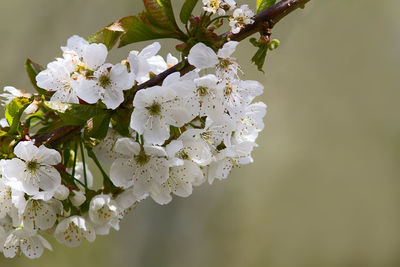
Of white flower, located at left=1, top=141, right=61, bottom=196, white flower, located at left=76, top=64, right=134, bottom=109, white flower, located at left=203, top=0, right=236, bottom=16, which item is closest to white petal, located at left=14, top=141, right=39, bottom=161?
white flower, located at left=1, top=141, right=61, bottom=196


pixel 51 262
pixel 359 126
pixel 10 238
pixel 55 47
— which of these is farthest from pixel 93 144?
pixel 359 126

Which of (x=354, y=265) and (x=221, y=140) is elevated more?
(x=221, y=140)

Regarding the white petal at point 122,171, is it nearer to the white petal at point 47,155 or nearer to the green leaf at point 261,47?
the white petal at point 47,155

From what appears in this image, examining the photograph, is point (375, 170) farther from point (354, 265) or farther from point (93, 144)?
point (93, 144)

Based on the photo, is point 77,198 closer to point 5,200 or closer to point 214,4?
point 5,200

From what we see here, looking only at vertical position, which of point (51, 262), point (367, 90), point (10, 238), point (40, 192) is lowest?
point (51, 262)

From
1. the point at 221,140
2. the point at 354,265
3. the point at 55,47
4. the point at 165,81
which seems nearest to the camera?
the point at 165,81

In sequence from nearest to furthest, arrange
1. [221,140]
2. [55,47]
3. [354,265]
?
[221,140], [55,47], [354,265]

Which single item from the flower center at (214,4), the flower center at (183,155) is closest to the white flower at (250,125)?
the flower center at (183,155)
